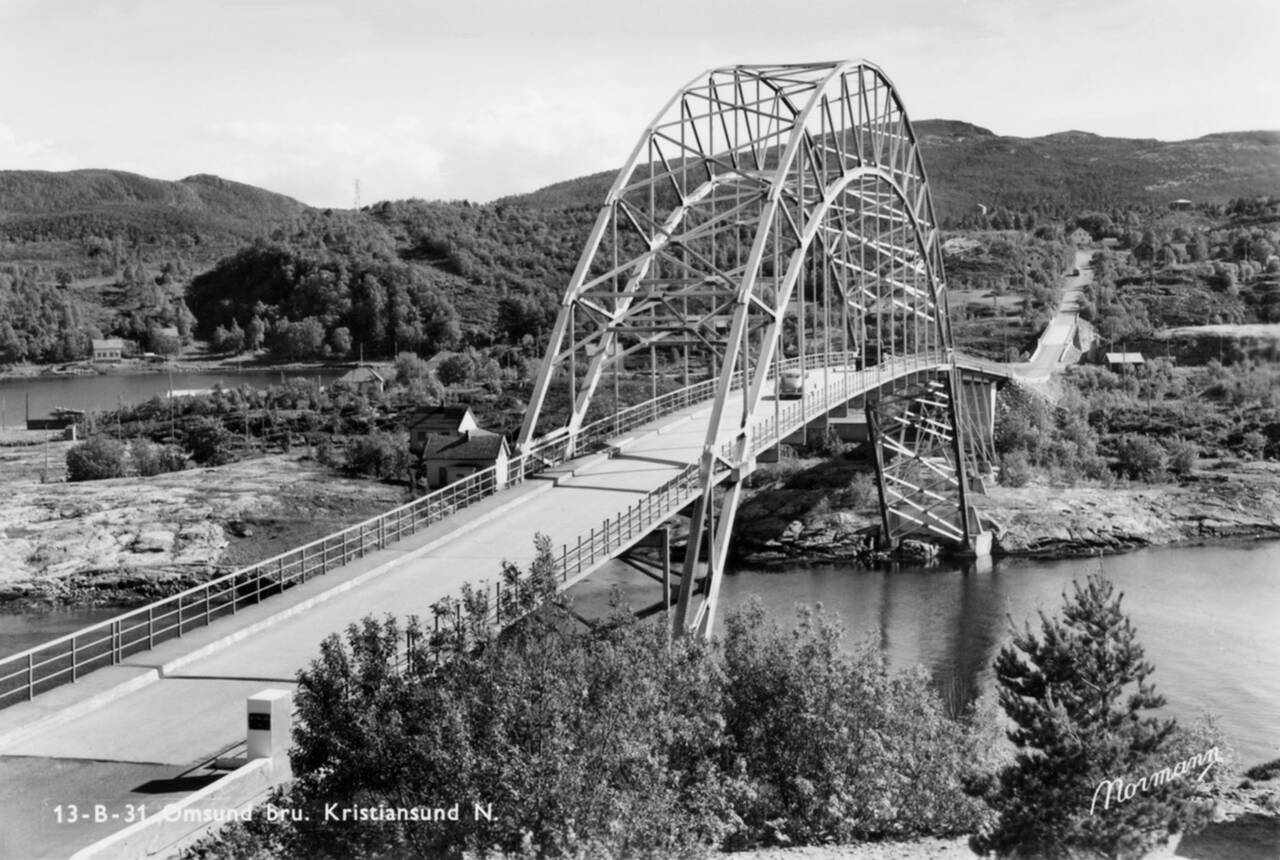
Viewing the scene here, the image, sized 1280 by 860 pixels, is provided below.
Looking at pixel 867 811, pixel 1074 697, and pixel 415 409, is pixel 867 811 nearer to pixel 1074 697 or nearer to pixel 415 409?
pixel 1074 697

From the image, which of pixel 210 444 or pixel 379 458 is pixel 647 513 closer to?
pixel 379 458

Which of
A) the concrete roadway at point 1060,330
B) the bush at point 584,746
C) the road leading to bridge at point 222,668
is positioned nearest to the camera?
the bush at point 584,746

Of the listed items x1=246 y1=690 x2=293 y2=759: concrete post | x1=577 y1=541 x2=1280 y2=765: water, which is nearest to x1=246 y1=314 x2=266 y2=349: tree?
x1=577 y1=541 x2=1280 y2=765: water

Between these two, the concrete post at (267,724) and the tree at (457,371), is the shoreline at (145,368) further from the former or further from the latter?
the concrete post at (267,724)

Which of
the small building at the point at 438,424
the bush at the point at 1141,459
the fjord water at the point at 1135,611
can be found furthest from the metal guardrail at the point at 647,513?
the small building at the point at 438,424

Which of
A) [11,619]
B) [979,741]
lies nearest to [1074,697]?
[979,741]
